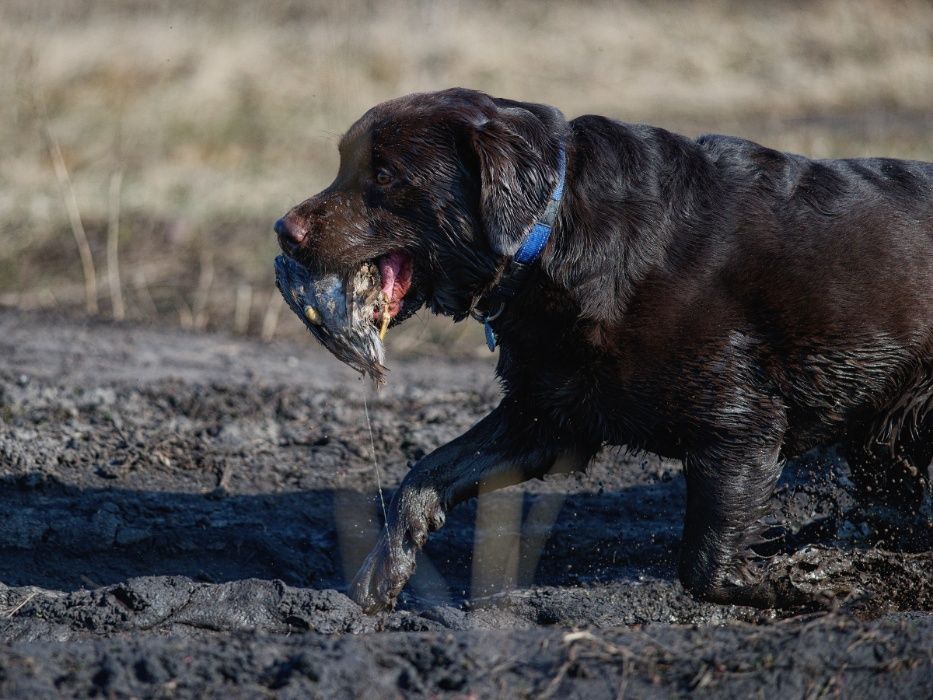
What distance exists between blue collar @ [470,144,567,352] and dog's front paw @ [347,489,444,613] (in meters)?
0.71

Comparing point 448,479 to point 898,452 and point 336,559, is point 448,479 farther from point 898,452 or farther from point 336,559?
point 898,452

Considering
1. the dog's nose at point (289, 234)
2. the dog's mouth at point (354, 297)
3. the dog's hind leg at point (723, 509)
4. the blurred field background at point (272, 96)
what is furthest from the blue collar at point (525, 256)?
the blurred field background at point (272, 96)

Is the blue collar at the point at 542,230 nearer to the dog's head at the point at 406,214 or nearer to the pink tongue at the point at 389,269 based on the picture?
the dog's head at the point at 406,214

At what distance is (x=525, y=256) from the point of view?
3811 mm

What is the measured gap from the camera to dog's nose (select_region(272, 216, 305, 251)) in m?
3.86

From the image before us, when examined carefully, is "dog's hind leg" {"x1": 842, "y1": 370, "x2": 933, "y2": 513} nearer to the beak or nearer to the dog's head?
the dog's head

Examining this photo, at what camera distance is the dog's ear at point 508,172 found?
3.71 m

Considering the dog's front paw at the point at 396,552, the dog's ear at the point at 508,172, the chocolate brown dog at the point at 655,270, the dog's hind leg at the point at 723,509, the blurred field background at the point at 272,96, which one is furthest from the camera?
the blurred field background at the point at 272,96

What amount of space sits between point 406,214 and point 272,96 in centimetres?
939

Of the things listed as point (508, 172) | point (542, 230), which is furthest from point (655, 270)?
point (508, 172)

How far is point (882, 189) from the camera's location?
13.5ft

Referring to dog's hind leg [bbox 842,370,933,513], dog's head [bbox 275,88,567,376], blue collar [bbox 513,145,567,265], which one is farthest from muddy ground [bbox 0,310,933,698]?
blue collar [bbox 513,145,567,265]

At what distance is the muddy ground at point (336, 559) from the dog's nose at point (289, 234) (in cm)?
117

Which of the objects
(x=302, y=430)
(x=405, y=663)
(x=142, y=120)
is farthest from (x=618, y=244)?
(x=142, y=120)
